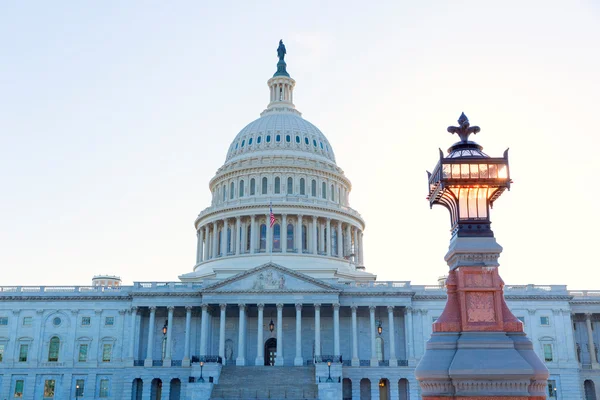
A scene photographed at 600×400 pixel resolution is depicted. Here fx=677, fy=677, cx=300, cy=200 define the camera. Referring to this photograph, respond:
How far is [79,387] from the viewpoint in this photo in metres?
83.2

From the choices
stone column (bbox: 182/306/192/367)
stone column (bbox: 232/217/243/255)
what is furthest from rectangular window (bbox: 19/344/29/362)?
stone column (bbox: 232/217/243/255)

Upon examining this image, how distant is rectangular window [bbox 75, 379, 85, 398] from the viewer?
8288 centimetres

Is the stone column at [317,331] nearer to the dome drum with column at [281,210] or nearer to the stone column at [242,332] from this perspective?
the stone column at [242,332]

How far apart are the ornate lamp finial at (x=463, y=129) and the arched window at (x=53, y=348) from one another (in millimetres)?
80347

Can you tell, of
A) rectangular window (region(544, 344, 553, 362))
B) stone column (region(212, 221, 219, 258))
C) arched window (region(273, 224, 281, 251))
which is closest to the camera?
rectangular window (region(544, 344, 553, 362))

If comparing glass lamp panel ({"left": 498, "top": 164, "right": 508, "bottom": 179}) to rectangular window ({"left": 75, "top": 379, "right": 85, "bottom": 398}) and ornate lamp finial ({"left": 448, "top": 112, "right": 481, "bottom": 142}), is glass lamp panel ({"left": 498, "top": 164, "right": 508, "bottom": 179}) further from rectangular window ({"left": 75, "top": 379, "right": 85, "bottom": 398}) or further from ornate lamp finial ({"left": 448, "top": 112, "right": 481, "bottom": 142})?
rectangular window ({"left": 75, "top": 379, "right": 85, "bottom": 398})

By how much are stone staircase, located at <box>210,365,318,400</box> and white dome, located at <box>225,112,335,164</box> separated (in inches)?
1649

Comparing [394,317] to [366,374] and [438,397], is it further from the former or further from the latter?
[438,397]

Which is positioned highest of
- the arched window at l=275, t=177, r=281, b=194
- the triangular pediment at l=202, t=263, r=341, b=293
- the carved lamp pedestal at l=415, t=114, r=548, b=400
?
the arched window at l=275, t=177, r=281, b=194

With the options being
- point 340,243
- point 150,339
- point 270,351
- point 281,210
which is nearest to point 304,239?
point 281,210

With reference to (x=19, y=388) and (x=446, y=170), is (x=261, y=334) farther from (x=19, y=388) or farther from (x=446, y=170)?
(x=446, y=170)

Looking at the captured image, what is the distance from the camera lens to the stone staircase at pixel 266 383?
69.1 metres

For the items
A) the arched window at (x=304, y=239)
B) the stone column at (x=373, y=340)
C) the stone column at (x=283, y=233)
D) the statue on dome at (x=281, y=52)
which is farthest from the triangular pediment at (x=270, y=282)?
the statue on dome at (x=281, y=52)

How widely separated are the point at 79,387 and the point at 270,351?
23929 mm
